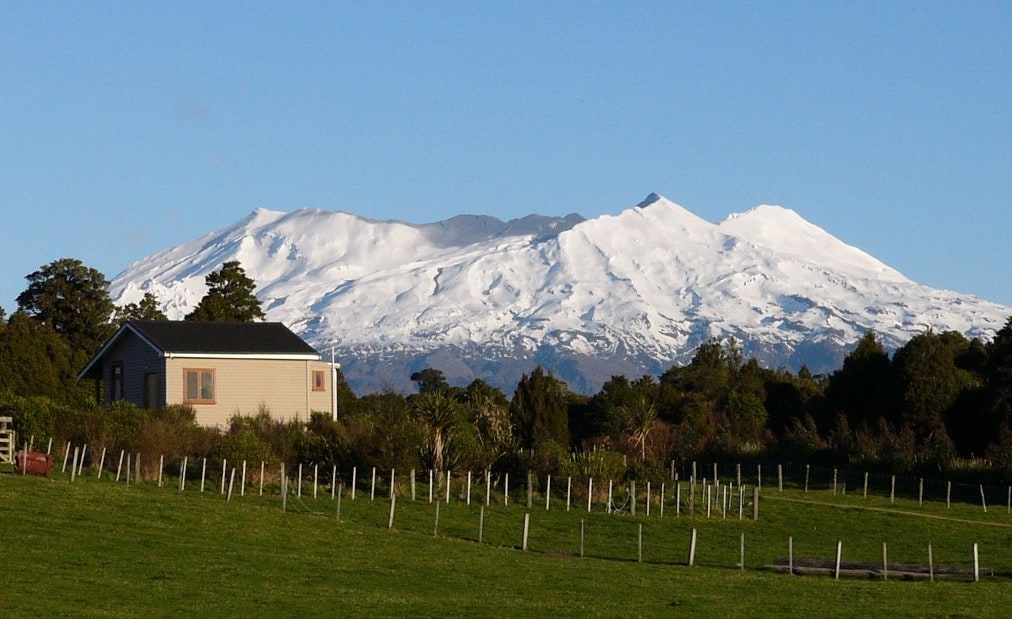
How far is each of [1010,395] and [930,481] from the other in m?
5.81

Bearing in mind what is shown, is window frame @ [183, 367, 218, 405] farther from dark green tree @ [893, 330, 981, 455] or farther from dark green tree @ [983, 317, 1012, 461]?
dark green tree @ [893, 330, 981, 455]

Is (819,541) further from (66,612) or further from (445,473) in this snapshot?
(66,612)

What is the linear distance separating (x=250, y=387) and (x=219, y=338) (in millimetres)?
2226

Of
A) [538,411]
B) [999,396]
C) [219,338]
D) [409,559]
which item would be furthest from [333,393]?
[409,559]

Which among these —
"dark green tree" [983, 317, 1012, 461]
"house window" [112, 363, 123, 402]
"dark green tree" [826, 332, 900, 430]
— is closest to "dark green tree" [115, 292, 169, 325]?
"house window" [112, 363, 123, 402]

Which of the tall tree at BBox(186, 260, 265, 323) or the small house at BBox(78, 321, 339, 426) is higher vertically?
the tall tree at BBox(186, 260, 265, 323)

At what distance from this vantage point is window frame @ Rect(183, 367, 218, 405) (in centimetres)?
5794

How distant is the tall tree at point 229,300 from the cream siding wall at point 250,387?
19955 millimetres

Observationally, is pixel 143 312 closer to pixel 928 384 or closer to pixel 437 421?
pixel 437 421

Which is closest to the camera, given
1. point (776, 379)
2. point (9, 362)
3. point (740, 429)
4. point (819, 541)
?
point (819, 541)

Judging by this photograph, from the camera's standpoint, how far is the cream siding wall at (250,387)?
190ft

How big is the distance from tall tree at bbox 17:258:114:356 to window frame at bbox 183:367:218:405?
27.8 meters

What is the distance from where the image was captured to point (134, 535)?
34781 mm

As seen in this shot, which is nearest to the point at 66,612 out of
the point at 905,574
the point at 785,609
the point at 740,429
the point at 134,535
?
the point at 134,535
